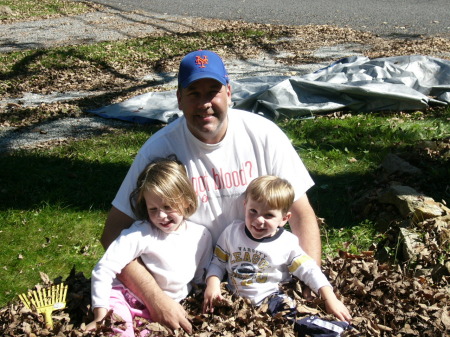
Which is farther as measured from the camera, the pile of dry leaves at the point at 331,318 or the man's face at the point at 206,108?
the man's face at the point at 206,108

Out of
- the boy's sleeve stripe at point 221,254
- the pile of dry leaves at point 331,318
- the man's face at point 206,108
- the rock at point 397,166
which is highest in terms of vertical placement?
the man's face at point 206,108

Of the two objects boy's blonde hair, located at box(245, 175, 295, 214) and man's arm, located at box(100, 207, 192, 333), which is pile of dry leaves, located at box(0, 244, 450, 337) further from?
boy's blonde hair, located at box(245, 175, 295, 214)

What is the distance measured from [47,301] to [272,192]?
1368mm

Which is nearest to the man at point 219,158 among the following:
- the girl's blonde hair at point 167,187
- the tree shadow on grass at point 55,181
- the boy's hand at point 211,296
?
the girl's blonde hair at point 167,187

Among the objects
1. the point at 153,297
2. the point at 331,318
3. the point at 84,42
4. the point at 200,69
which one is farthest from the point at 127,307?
the point at 84,42

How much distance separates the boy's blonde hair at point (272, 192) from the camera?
321cm

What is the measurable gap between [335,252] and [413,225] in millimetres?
643

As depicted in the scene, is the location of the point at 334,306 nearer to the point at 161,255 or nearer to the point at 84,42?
the point at 161,255

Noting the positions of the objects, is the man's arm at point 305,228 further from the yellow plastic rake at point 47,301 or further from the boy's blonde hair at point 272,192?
the yellow plastic rake at point 47,301

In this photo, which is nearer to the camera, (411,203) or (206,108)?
(206,108)

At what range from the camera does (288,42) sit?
38.8 feet

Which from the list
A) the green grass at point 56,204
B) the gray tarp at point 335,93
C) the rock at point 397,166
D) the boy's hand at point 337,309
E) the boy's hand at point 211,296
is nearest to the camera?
the boy's hand at point 337,309

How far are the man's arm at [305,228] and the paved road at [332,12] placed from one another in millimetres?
9569

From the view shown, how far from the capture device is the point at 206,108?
334 cm
